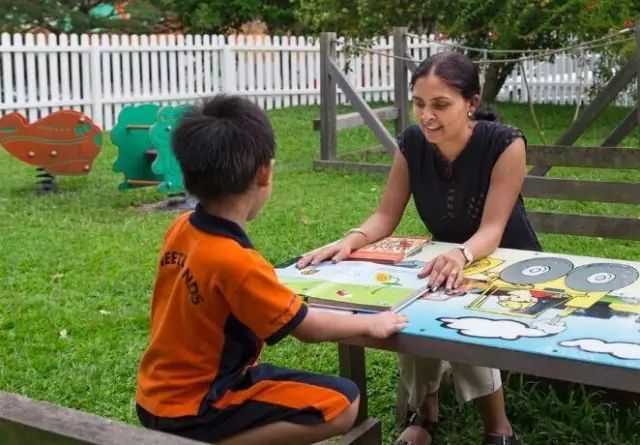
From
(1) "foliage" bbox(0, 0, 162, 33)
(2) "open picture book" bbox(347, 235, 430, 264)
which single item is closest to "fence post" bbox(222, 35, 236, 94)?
(1) "foliage" bbox(0, 0, 162, 33)

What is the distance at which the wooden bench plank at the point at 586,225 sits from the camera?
4438mm

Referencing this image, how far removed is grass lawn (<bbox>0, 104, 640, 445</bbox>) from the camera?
343cm

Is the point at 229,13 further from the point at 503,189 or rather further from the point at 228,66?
the point at 503,189

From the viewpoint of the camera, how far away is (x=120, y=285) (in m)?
5.28

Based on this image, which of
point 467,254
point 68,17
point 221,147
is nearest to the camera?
point 221,147

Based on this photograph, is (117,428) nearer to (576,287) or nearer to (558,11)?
(576,287)

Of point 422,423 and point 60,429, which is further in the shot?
point 422,423

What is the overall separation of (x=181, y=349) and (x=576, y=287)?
1.07m

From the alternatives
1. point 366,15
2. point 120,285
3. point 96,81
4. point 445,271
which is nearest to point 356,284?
point 445,271

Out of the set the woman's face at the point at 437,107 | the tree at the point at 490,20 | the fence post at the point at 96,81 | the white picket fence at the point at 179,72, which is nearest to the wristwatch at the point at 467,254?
the woman's face at the point at 437,107

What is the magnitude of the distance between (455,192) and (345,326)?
1.10m

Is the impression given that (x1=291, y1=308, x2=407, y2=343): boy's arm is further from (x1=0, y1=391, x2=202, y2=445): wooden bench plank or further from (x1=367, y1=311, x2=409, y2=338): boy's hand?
(x1=0, y1=391, x2=202, y2=445): wooden bench plank

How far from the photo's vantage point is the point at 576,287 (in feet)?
8.23

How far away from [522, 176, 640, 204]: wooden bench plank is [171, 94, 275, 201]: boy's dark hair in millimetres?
2794
